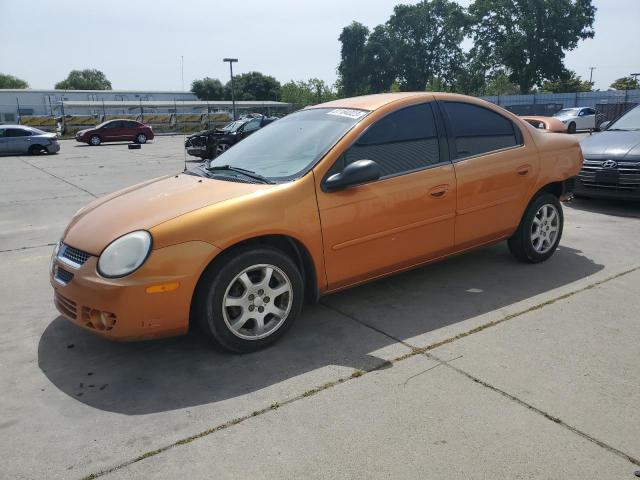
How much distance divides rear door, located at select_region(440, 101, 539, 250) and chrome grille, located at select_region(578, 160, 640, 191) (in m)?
3.15

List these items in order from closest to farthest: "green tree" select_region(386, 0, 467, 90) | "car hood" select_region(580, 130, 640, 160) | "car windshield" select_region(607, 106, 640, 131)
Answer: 1. "car hood" select_region(580, 130, 640, 160)
2. "car windshield" select_region(607, 106, 640, 131)
3. "green tree" select_region(386, 0, 467, 90)

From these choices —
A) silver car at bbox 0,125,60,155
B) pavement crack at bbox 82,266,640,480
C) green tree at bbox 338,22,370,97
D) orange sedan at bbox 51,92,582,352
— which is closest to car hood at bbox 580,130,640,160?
orange sedan at bbox 51,92,582,352

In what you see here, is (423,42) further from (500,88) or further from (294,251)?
(294,251)

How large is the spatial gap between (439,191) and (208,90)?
83652 millimetres

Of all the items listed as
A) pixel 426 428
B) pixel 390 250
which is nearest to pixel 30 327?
pixel 390 250

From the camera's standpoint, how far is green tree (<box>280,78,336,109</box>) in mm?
88688

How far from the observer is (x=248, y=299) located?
3320 mm

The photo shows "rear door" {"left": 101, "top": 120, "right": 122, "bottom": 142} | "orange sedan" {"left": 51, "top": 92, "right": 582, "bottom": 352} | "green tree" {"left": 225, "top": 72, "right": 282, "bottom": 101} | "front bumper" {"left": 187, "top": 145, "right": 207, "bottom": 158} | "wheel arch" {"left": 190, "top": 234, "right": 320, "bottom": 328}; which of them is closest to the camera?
"orange sedan" {"left": 51, "top": 92, "right": 582, "bottom": 352}

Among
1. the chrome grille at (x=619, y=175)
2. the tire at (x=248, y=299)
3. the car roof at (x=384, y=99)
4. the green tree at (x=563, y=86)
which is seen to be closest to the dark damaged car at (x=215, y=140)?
the chrome grille at (x=619, y=175)

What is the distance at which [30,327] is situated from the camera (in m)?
3.91

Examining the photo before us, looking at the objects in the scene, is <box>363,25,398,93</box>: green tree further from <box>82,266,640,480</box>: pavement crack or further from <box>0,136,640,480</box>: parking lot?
<box>82,266,640,480</box>: pavement crack

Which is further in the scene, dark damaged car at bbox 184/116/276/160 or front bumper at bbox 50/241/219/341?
dark damaged car at bbox 184/116/276/160

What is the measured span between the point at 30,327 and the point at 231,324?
68.3 inches

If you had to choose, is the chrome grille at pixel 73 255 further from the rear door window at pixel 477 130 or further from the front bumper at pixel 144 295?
the rear door window at pixel 477 130
